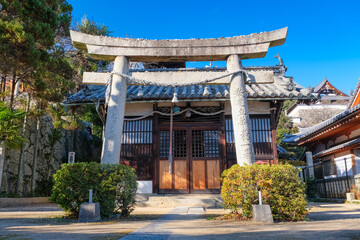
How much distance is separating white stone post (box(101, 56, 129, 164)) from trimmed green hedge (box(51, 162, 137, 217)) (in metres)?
0.79

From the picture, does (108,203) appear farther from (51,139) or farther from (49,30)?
(51,139)

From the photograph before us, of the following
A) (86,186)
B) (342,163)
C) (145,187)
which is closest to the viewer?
(86,186)

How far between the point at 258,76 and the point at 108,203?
484 cm

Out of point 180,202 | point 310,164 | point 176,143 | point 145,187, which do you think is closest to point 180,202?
point 180,202

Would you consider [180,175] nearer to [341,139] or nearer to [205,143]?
[205,143]

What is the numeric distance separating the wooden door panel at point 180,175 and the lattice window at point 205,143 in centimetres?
62

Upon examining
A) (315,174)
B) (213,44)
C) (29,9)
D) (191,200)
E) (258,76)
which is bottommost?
(191,200)

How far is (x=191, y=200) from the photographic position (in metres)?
8.84

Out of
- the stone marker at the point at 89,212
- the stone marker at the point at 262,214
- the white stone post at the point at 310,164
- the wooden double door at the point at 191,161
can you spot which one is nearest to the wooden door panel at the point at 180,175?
the wooden double door at the point at 191,161

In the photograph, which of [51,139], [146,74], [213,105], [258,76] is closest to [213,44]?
[258,76]

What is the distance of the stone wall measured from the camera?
11320 mm

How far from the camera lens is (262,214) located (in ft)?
15.1

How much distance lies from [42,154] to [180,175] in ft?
25.9

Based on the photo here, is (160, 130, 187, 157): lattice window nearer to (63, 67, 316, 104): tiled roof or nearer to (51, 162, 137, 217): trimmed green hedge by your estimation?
(63, 67, 316, 104): tiled roof
